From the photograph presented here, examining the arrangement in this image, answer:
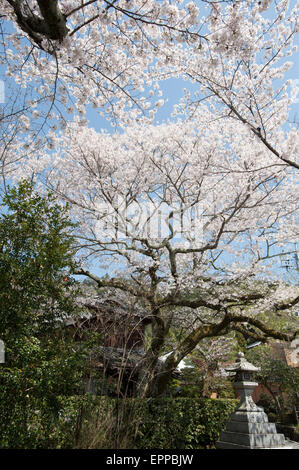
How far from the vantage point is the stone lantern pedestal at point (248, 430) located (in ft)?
20.2

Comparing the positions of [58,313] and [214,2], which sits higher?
[214,2]

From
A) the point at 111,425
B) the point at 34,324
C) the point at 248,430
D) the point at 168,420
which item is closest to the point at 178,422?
the point at 168,420

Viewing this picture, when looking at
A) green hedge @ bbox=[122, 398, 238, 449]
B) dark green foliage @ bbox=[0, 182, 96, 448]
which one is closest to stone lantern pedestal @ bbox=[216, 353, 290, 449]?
green hedge @ bbox=[122, 398, 238, 449]

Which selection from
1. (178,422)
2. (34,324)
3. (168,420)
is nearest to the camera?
(34,324)

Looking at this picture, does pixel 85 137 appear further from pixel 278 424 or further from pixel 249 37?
pixel 278 424

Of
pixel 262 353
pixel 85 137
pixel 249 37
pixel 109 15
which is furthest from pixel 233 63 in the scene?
pixel 262 353

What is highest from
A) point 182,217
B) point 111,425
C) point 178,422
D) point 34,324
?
point 182,217

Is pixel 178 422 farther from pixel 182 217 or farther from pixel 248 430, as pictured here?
pixel 182 217

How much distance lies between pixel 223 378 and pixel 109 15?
12513mm

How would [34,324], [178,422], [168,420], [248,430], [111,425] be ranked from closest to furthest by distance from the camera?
1. [34,324]
2. [111,425]
3. [248,430]
4. [168,420]
5. [178,422]

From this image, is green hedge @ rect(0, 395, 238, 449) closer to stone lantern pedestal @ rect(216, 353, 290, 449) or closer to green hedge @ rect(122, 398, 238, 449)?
green hedge @ rect(122, 398, 238, 449)

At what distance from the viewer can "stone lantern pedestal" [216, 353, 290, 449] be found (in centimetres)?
Result: 617

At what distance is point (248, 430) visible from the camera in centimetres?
626
